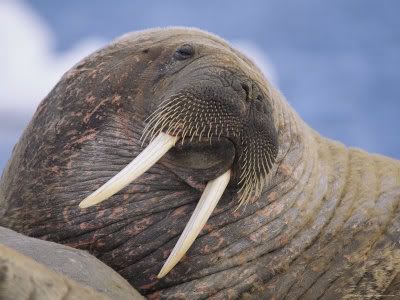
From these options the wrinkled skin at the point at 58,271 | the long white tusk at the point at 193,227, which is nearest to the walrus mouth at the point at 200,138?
the long white tusk at the point at 193,227

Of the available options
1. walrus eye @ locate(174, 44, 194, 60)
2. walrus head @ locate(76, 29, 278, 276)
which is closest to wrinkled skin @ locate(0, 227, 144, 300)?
walrus head @ locate(76, 29, 278, 276)

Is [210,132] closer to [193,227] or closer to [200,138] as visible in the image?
Result: [200,138]

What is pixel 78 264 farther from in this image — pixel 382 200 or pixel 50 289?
pixel 382 200

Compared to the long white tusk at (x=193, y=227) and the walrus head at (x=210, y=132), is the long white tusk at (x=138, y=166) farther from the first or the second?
the long white tusk at (x=193, y=227)

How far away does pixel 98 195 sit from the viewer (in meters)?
5.00

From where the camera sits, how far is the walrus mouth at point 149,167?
206 inches

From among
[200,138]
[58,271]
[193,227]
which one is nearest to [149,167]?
[200,138]

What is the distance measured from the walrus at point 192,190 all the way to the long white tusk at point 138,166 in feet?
0.04

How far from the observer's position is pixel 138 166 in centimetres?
529

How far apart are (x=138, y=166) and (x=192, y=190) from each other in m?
0.67

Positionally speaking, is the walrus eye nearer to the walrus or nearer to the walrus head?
the walrus

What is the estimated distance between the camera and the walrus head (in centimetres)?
536

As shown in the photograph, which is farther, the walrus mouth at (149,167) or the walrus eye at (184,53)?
the walrus eye at (184,53)

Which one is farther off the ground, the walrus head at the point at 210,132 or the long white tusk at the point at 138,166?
the walrus head at the point at 210,132
